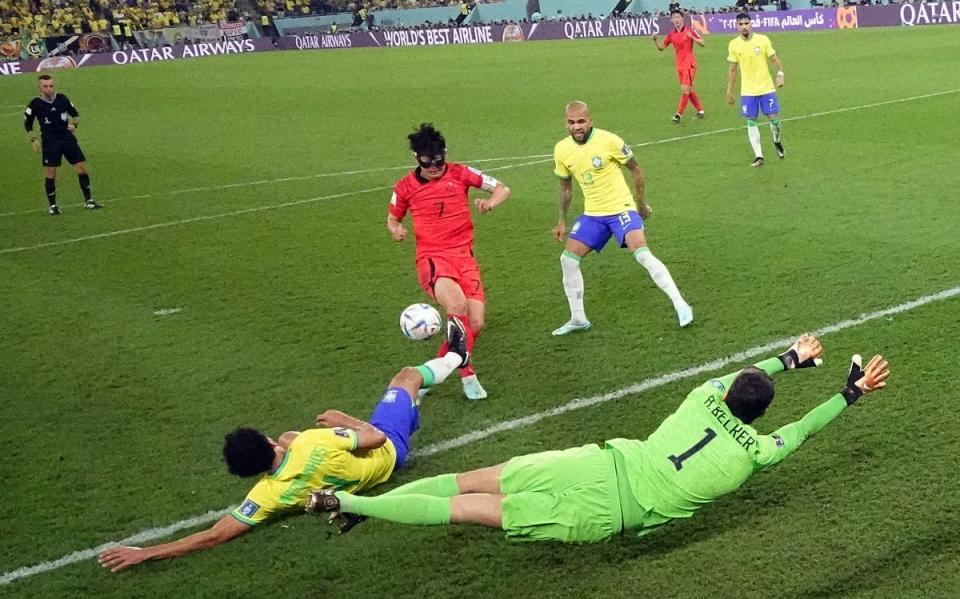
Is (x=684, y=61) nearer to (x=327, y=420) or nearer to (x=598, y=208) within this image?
(x=598, y=208)

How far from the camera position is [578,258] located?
29.3ft

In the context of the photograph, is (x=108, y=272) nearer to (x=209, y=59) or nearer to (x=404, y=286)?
(x=404, y=286)

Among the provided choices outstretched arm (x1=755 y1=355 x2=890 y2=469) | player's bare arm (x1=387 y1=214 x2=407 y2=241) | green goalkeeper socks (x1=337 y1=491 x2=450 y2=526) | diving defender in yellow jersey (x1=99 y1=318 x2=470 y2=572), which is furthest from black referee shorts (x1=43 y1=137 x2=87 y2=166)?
outstretched arm (x1=755 y1=355 x2=890 y2=469)

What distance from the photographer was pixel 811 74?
24.9 metres

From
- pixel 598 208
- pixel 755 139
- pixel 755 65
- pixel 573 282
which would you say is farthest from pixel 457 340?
pixel 755 65

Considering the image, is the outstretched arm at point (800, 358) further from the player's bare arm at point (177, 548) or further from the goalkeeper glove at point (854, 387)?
the player's bare arm at point (177, 548)

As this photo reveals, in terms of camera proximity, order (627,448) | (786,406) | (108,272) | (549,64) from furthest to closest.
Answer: (549,64)
(108,272)
(786,406)
(627,448)

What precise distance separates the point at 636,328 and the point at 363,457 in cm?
361

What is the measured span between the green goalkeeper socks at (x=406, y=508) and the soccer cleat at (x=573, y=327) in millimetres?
3906

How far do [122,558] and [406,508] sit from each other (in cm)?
176

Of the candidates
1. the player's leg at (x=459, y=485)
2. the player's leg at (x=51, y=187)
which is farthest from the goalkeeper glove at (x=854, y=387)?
the player's leg at (x=51, y=187)

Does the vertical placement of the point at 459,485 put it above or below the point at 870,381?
below

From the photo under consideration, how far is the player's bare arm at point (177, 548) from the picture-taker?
5746mm

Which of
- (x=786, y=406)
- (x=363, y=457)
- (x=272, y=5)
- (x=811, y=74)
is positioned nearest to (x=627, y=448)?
(x=363, y=457)
